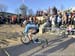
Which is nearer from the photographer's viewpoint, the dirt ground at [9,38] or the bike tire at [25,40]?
the dirt ground at [9,38]

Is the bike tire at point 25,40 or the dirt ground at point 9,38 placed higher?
the bike tire at point 25,40

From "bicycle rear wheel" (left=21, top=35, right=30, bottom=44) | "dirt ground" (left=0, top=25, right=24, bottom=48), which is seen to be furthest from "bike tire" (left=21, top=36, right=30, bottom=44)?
"dirt ground" (left=0, top=25, right=24, bottom=48)

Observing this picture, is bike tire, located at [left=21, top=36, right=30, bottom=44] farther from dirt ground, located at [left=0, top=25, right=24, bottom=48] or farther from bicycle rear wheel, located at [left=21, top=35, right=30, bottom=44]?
dirt ground, located at [left=0, top=25, right=24, bottom=48]

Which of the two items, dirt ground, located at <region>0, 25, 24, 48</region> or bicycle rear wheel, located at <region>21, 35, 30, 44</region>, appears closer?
dirt ground, located at <region>0, 25, 24, 48</region>

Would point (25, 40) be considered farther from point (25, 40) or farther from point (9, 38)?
point (9, 38)

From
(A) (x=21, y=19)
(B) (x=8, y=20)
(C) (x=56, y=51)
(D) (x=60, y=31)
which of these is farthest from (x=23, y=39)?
(B) (x=8, y=20)

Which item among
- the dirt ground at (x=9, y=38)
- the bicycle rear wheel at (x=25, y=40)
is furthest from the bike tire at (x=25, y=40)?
the dirt ground at (x=9, y=38)

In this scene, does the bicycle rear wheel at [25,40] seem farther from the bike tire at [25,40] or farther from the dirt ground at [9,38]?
the dirt ground at [9,38]

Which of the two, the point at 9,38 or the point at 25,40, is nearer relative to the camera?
the point at 25,40

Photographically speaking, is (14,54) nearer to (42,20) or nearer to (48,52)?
(48,52)

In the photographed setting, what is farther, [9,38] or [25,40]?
[9,38]

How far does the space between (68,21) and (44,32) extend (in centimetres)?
200

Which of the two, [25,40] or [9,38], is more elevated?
[25,40]

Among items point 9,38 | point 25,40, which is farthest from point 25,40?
point 9,38
